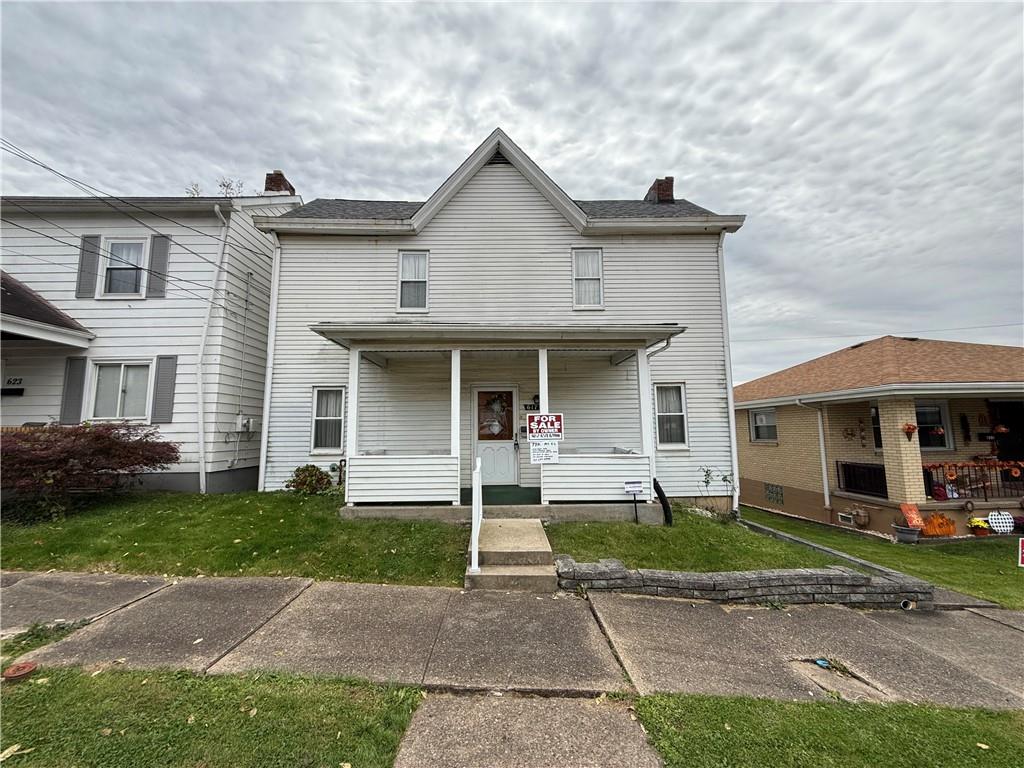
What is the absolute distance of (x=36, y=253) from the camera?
372 inches

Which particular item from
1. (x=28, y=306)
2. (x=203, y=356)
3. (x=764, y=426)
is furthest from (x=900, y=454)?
(x=28, y=306)

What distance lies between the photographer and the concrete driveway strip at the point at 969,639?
3.89 metres

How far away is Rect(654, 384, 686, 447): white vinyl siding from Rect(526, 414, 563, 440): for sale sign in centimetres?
353

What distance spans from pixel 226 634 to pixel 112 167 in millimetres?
12948

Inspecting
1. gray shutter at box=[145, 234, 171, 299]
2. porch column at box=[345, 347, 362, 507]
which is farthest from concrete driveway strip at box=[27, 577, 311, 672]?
gray shutter at box=[145, 234, 171, 299]

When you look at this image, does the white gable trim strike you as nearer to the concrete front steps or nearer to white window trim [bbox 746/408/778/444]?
the concrete front steps

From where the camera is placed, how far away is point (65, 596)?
4.62 m

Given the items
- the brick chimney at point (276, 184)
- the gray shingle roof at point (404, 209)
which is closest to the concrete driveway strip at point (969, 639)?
the gray shingle roof at point (404, 209)

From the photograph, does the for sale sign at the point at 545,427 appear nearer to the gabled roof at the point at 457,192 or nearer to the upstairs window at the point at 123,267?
the gabled roof at the point at 457,192

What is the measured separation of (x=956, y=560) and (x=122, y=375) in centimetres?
1756

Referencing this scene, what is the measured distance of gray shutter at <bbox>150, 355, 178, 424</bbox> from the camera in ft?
29.9

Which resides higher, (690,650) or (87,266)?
(87,266)

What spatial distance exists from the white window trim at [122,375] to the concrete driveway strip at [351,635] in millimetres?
7262

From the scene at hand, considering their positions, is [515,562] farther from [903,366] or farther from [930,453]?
[930,453]
